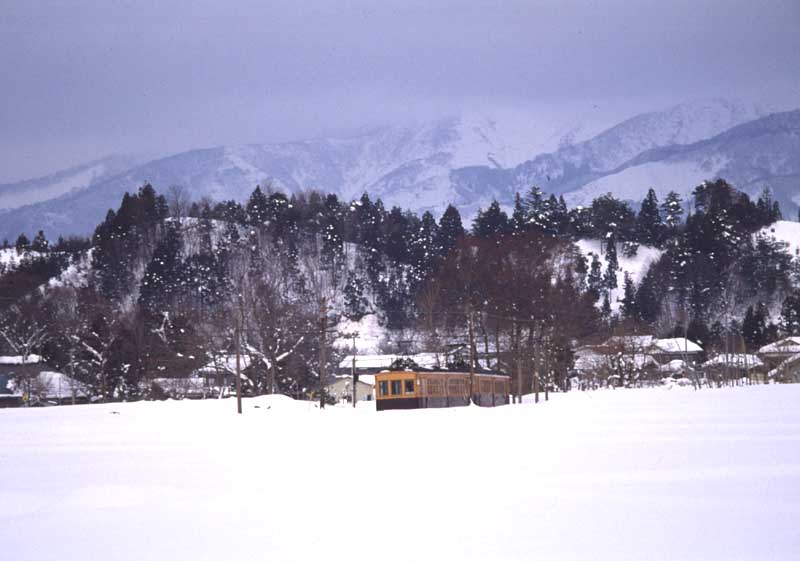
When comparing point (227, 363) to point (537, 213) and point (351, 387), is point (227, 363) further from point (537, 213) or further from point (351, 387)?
point (537, 213)

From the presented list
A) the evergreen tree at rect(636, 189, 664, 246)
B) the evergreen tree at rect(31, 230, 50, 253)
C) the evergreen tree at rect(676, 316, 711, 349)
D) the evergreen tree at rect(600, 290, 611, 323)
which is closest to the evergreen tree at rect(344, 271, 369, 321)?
the evergreen tree at rect(600, 290, 611, 323)

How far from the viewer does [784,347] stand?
97.9 meters

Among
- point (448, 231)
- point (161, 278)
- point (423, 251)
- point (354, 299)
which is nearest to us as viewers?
point (161, 278)

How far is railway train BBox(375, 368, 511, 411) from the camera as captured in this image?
52875 mm

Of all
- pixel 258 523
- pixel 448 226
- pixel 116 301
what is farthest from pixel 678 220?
pixel 258 523

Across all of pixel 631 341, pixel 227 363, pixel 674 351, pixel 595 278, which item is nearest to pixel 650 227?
pixel 595 278

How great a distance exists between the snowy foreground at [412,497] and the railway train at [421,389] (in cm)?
2718

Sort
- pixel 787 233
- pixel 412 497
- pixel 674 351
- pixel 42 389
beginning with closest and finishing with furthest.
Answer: pixel 412 497, pixel 42 389, pixel 674 351, pixel 787 233

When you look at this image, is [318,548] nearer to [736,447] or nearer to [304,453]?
[304,453]

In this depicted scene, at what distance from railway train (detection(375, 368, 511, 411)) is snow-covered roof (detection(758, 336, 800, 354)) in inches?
1859

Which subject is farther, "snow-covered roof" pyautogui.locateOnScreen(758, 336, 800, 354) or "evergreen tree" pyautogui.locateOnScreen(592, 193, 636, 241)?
"evergreen tree" pyautogui.locateOnScreen(592, 193, 636, 241)

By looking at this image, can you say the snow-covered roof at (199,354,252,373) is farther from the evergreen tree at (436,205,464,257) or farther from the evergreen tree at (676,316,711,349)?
the evergreen tree at (436,205,464,257)

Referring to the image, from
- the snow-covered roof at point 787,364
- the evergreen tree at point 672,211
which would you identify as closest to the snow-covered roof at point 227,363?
the snow-covered roof at point 787,364

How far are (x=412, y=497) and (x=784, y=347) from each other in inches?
3605
